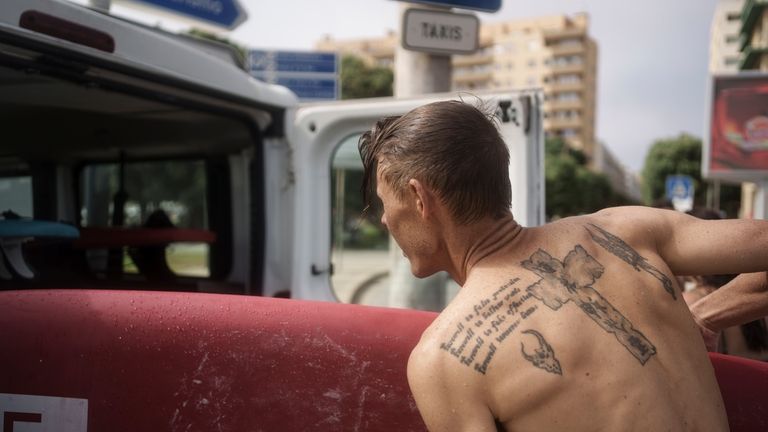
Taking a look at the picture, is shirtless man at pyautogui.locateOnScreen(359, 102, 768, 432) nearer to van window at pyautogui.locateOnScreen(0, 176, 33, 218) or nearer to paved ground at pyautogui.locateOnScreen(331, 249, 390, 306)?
van window at pyautogui.locateOnScreen(0, 176, 33, 218)

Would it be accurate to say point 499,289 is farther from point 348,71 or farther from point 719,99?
point 348,71

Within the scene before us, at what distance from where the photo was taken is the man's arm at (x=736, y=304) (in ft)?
5.90

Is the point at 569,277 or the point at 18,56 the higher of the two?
the point at 18,56

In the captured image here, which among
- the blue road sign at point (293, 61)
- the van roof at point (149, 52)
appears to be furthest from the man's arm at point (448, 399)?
the blue road sign at point (293, 61)

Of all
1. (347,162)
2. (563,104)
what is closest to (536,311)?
(347,162)

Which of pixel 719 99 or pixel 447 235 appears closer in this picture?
pixel 447 235

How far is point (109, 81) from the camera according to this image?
9.60 feet

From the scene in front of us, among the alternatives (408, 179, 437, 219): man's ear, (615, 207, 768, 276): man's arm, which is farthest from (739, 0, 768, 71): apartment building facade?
(408, 179, 437, 219): man's ear

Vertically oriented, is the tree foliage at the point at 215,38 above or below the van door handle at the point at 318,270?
above

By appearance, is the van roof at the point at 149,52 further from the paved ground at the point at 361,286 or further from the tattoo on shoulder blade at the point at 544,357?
the paved ground at the point at 361,286

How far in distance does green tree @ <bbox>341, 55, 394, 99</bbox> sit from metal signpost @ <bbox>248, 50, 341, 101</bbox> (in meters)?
31.8

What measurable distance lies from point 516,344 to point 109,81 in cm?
239

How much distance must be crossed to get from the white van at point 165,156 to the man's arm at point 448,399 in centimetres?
57

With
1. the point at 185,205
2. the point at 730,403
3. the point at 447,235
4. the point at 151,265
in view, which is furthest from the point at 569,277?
the point at 185,205
